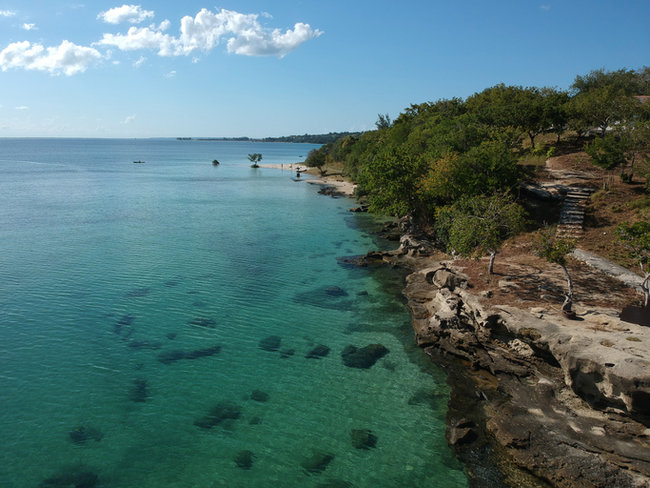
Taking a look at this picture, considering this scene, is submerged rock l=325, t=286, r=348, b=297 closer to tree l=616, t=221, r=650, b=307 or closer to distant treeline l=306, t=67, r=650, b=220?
distant treeline l=306, t=67, r=650, b=220

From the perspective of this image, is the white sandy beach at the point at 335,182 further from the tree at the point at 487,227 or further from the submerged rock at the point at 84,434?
the submerged rock at the point at 84,434

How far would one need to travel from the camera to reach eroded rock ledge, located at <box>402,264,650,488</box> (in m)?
15.5

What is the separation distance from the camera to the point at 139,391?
20.9m

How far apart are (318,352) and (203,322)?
359 inches

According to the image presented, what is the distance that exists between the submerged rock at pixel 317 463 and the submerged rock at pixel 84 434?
936cm

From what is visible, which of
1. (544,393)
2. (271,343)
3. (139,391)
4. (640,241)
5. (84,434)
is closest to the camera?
(84,434)

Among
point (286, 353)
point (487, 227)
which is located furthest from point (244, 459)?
point (487, 227)

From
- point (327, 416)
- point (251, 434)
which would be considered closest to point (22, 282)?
point (251, 434)

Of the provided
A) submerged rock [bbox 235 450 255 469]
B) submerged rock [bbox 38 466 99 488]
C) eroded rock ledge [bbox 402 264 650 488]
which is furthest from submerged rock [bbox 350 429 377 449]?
submerged rock [bbox 38 466 99 488]

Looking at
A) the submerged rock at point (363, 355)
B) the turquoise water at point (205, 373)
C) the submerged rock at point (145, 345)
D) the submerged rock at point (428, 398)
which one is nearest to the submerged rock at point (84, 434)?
the turquoise water at point (205, 373)

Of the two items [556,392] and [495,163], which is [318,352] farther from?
[495,163]

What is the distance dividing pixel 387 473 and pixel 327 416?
4102 mm

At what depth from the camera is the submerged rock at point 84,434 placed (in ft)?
57.5

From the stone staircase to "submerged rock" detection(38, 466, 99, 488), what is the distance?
116ft
